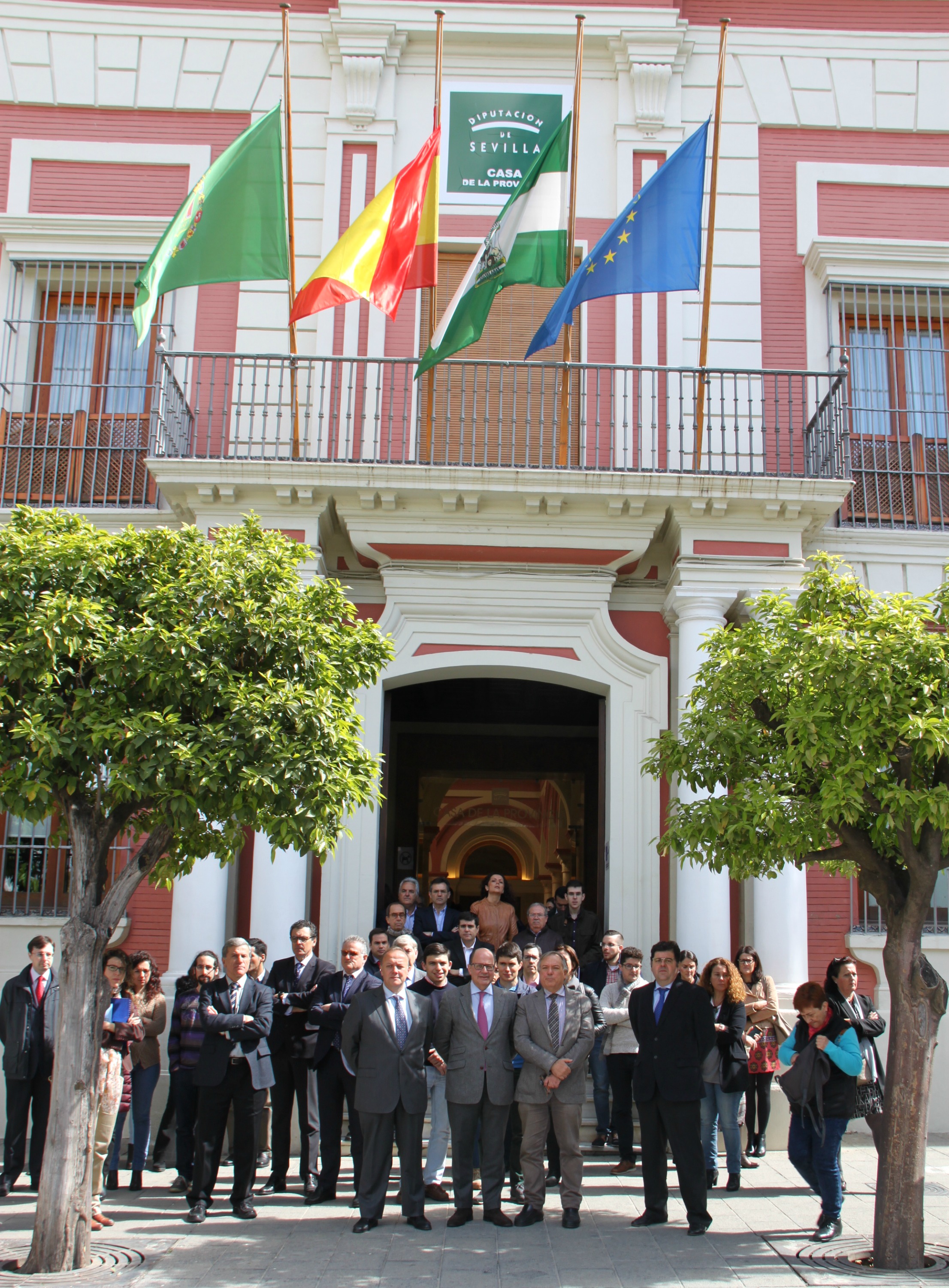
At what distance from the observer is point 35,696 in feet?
21.2

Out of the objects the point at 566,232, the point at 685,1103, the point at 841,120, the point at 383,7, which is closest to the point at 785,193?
the point at 841,120

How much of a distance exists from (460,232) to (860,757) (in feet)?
26.8

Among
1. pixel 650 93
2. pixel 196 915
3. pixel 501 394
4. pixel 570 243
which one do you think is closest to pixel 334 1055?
pixel 196 915

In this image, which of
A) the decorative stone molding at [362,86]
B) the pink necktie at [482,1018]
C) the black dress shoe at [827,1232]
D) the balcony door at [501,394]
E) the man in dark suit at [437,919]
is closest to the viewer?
the black dress shoe at [827,1232]

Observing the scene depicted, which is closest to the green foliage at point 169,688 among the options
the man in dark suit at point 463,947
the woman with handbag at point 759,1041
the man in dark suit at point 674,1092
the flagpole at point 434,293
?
the man in dark suit at point 674,1092

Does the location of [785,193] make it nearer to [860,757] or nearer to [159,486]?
[159,486]

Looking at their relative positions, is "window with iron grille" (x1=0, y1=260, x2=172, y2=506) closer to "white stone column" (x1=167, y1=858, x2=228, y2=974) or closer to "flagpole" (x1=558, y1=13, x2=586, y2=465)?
"white stone column" (x1=167, y1=858, x2=228, y2=974)

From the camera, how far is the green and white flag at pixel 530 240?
10664 mm

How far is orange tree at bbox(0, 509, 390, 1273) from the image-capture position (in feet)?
20.9

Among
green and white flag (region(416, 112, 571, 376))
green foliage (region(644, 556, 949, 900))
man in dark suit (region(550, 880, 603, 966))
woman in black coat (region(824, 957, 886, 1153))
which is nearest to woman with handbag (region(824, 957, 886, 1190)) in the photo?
woman in black coat (region(824, 957, 886, 1153))

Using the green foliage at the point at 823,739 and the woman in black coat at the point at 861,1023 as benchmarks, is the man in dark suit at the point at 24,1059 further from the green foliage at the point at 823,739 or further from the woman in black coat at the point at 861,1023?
the woman in black coat at the point at 861,1023

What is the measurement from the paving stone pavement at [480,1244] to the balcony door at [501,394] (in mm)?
6329

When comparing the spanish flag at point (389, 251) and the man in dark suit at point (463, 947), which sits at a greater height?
the spanish flag at point (389, 251)

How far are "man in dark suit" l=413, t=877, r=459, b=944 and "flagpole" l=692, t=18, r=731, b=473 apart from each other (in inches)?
174
